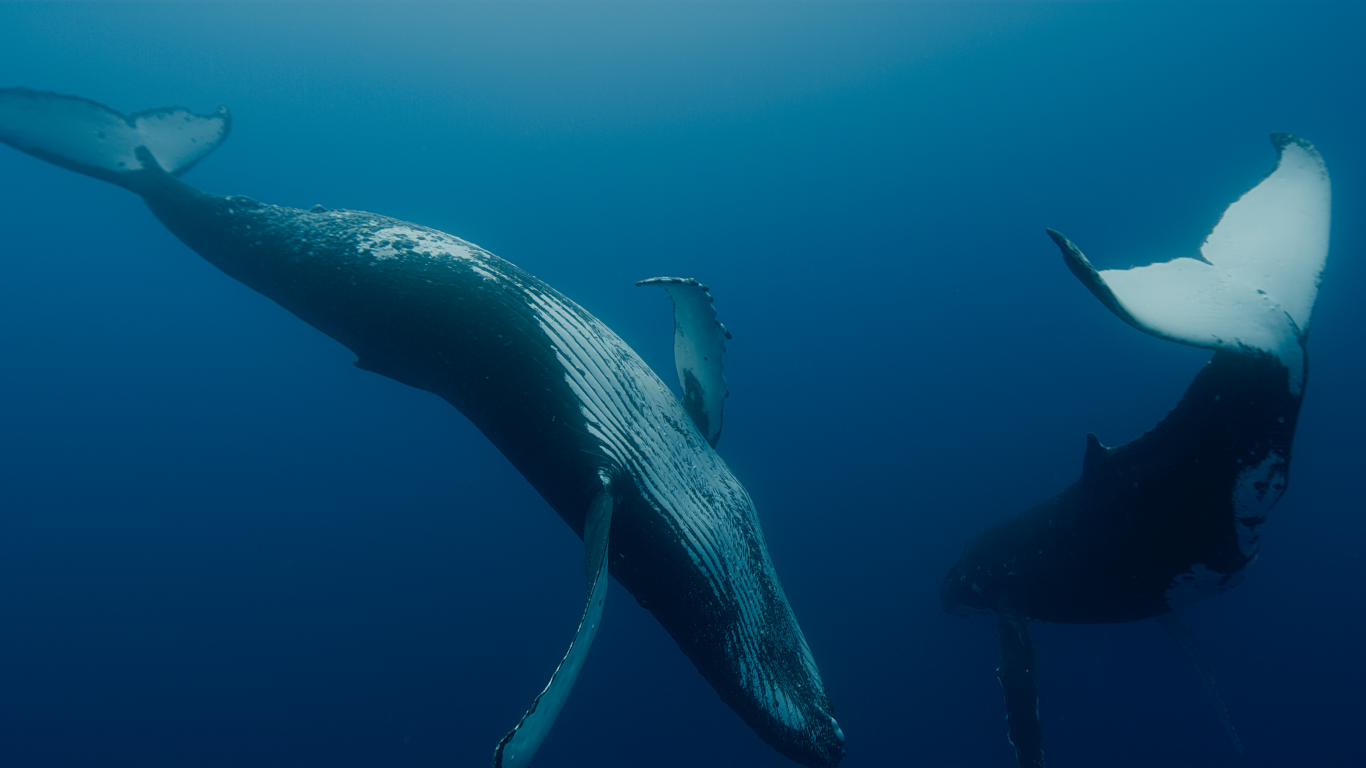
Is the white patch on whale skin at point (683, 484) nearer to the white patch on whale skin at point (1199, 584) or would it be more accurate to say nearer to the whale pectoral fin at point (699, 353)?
the whale pectoral fin at point (699, 353)

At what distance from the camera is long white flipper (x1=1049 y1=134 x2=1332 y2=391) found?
2383mm

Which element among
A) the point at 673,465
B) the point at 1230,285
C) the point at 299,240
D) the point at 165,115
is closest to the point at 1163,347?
the point at 1230,285

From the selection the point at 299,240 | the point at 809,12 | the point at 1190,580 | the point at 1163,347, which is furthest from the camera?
the point at 809,12

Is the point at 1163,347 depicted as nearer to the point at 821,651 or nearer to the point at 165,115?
the point at 821,651

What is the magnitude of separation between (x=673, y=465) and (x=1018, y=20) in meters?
21.1

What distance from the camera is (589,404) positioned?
9.41ft

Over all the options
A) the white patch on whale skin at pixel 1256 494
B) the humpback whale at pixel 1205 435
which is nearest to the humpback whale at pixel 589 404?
the humpback whale at pixel 1205 435

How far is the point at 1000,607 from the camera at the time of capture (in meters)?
5.46

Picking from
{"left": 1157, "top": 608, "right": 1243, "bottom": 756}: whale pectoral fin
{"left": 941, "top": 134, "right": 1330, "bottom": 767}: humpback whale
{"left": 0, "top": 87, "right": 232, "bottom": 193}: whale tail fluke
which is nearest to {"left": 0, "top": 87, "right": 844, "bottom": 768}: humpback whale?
{"left": 0, "top": 87, "right": 232, "bottom": 193}: whale tail fluke

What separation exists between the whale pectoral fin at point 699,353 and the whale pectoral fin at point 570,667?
3.67 feet

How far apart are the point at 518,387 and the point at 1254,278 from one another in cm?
396

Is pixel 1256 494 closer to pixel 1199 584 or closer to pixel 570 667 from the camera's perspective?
pixel 1199 584

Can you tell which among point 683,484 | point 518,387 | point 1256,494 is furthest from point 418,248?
point 1256,494

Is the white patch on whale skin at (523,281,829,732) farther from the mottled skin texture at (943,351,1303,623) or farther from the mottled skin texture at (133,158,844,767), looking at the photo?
the mottled skin texture at (943,351,1303,623)
